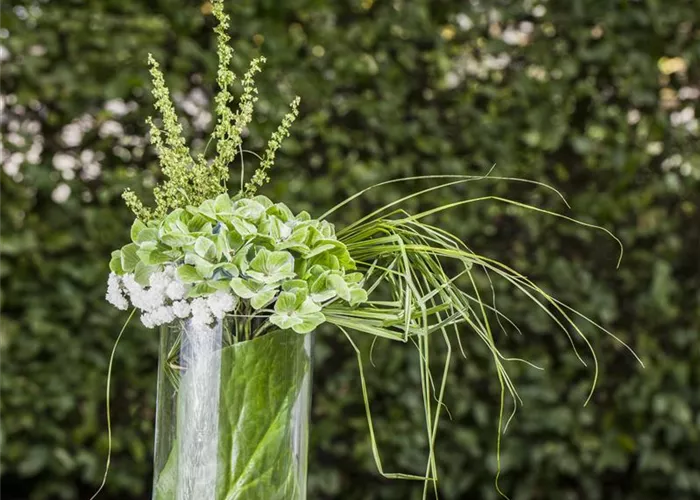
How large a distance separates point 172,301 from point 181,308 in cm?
2

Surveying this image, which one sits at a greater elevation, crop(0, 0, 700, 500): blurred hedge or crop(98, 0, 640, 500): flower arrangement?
crop(0, 0, 700, 500): blurred hedge

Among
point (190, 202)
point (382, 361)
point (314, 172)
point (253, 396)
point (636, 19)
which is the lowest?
point (253, 396)

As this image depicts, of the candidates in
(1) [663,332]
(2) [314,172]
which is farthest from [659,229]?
(2) [314,172]

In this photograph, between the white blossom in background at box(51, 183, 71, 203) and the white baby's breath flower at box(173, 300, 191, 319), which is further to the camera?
the white blossom in background at box(51, 183, 71, 203)

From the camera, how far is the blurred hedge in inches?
84.0

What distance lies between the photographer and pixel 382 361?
2199 millimetres

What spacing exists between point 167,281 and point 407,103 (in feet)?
5.20

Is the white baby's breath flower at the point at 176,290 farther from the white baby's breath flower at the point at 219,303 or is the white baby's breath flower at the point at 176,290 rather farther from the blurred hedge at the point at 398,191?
the blurred hedge at the point at 398,191

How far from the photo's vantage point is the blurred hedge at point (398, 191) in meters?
2.13

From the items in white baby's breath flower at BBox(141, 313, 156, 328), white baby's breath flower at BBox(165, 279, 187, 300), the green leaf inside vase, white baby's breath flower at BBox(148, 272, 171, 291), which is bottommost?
the green leaf inside vase

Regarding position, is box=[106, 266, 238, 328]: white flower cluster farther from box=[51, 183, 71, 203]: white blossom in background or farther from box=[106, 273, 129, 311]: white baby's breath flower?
box=[51, 183, 71, 203]: white blossom in background

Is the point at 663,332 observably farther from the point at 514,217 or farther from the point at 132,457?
the point at 132,457

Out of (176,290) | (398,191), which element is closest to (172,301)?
(176,290)

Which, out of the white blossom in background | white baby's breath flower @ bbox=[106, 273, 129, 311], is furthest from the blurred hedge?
white baby's breath flower @ bbox=[106, 273, 129, 311]
